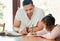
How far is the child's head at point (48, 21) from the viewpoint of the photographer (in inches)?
81.0

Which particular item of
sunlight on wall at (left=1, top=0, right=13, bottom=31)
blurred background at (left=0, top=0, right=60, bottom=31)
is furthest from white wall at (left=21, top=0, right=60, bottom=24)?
sunlight on wall at (left=1, top=0, right=13, bottom=31)

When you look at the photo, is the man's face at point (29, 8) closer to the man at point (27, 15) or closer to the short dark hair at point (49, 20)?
the man at point (27, 15)

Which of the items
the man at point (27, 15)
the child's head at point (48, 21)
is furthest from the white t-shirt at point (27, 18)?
the child's head at point (48, 21)

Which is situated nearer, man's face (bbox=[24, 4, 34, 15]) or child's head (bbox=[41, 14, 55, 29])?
child's head (bbox=[41, 14, 55, 29])

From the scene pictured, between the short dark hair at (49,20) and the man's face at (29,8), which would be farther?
the man's face at (29,8)

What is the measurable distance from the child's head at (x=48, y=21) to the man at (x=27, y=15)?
0.36 ft

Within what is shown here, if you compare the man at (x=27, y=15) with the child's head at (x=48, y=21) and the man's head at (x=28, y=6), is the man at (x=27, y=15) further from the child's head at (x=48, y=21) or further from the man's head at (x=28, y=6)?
Result: the child's head at (x=48, y=21)

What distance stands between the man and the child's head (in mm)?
110

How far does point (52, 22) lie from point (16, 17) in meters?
0.50

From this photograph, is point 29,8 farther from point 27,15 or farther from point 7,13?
point 7,13

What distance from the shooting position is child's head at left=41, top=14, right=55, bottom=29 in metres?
2.06

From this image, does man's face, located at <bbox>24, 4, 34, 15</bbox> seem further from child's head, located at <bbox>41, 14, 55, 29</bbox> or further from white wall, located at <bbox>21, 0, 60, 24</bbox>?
child's head, located at <bbox>41, 14, 55, 29</bbox>

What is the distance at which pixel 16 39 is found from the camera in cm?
199

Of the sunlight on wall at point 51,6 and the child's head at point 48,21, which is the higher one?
the sunlight on wall at point 51,6
